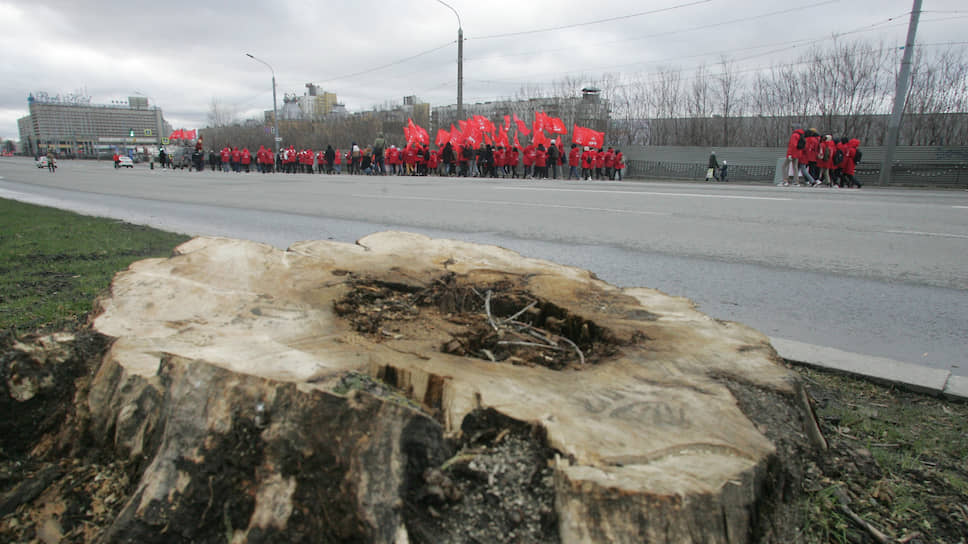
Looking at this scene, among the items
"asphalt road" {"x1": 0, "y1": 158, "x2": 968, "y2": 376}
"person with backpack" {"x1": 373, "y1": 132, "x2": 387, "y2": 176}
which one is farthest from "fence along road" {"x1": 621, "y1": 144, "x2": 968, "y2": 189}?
"person with backpack" {"x1": 373, "y1": 132, "x2": 387, "y2": 176}

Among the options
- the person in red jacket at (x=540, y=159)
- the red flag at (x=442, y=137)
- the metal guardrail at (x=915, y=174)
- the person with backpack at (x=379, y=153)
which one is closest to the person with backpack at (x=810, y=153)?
the metal guardrail at (x=915, y=174)

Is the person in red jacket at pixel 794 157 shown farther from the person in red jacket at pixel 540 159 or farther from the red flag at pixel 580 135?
the person in red jacket at pixel 540 159

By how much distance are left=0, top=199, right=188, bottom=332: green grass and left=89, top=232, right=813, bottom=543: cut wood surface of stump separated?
3.67 feet

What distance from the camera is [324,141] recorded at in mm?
61750

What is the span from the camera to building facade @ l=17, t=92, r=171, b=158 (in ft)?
372

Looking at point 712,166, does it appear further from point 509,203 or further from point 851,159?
point 509,203

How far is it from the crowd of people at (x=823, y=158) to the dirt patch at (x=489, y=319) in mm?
18138

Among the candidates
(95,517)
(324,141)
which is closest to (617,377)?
(95,517)

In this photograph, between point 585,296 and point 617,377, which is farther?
point 585,296

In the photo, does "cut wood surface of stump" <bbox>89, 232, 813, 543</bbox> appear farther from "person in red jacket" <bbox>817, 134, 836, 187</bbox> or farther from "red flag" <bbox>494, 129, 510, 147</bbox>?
"red flag" <bbox>494, 129, 510, 147</bbox>

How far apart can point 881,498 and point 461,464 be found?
1.21 metres

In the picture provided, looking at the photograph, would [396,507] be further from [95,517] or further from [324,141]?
[324,141]

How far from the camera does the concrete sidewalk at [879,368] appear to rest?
7.02 feet

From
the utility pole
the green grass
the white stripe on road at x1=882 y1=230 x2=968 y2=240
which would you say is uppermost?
the utility pole
